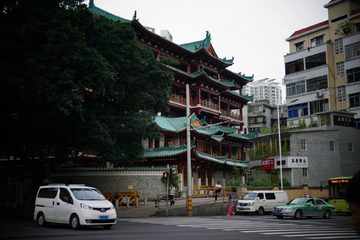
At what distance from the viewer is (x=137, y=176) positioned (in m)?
31.7

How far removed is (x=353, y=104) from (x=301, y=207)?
3026 cm

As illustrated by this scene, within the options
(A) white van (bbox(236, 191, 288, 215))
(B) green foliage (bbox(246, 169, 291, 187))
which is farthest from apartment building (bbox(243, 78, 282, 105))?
(A) white van (bbox(236, 191, 288, 215))

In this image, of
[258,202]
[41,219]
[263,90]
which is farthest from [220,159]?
[263,90]

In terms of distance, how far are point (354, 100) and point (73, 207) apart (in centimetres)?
4337

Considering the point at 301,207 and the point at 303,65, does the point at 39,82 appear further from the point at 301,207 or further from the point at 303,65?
the point at 303,65

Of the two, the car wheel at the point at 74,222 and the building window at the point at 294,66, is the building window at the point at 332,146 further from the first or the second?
the car wheel at the point at 74,222

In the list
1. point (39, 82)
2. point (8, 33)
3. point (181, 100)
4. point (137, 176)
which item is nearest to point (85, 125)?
point (39, 82)

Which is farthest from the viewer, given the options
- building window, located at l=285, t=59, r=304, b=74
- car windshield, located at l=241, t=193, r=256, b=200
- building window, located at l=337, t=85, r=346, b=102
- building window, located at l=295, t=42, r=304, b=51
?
building window, located at l=295, t=42, r=304, b=51

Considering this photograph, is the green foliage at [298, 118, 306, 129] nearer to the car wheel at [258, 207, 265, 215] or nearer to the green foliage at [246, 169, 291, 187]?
the green foliage at [246, 169, 291, 187]

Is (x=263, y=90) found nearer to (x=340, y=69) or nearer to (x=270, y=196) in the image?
(x=340, y=69)

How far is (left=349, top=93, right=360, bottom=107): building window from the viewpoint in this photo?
47406mm

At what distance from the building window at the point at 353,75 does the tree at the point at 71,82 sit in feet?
102

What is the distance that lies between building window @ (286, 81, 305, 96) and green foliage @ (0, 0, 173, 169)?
3029cm

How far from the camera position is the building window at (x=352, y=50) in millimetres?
47188
